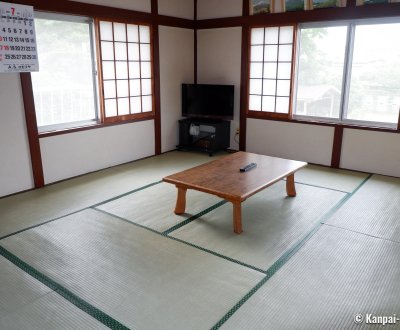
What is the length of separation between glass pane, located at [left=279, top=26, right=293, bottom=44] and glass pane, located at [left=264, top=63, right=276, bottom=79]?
36cm

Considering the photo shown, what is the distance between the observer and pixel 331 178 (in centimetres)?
449

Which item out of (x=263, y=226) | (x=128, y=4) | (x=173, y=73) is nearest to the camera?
(x=263, y=226)

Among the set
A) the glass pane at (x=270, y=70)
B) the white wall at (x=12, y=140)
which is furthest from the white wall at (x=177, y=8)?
the white wall at (x=12, y=140)

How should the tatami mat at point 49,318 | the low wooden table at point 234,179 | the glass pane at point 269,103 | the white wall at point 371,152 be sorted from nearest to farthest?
the tatami mat at point 49,318
the low wooden table at point 234,179
the white wall at point 371,152
the glass pane at point 269,103

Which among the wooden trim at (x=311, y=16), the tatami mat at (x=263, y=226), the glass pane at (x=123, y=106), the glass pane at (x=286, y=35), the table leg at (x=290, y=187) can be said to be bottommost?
the tatami mat at (x=263, y=226)

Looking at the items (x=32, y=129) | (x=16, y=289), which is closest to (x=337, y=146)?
(x=32, y=129)

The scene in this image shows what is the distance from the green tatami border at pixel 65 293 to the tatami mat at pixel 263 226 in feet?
3.25

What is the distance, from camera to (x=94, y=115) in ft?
15.7

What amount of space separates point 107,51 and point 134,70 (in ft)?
1.80

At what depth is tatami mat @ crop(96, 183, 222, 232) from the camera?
129 inches

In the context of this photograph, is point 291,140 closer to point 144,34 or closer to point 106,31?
point 144,34

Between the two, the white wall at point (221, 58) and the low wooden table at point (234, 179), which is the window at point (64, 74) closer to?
the low wooden table at point (234, 179)

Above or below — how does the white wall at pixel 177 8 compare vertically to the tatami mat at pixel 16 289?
above

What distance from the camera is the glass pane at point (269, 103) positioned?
17.8 ft
